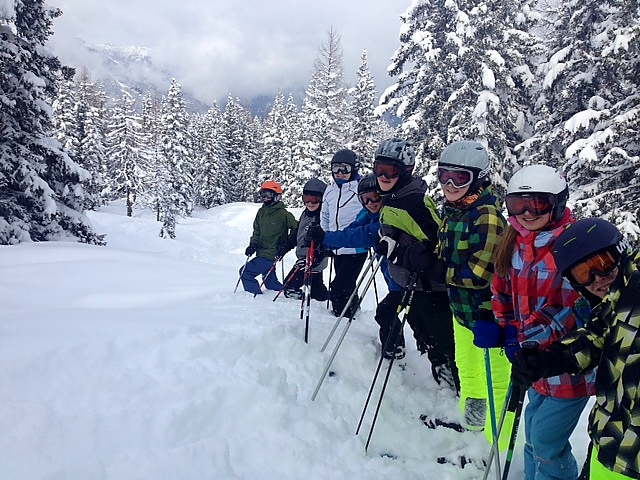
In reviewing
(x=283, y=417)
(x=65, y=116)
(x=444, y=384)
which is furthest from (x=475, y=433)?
(x=65, y=116)

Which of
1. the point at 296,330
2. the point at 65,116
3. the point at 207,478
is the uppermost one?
the point at 65,116

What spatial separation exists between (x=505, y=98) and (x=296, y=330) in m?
15.6

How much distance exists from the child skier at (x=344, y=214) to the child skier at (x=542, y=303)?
3.38 meters

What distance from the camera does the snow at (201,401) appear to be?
322 centimetres

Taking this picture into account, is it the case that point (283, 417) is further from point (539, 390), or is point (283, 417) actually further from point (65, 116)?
point (65, 116)

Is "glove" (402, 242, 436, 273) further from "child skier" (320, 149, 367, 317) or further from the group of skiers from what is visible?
"child skier" (320, 149, 367, 317)

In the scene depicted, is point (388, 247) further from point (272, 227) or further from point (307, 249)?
point (272, 227)

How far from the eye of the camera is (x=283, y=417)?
3951 mm

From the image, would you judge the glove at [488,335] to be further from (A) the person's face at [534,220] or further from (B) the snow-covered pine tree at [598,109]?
(B) the snow-covered pine tree at [598,109]

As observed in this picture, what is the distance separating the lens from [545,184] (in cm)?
298

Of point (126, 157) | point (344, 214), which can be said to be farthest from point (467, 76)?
point (126, 157)

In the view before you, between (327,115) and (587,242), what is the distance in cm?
3817

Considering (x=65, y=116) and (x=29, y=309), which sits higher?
(x=65, y=116)

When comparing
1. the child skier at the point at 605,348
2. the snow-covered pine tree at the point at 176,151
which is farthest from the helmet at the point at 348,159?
the snow-covered pine tree at the point at 176,151
